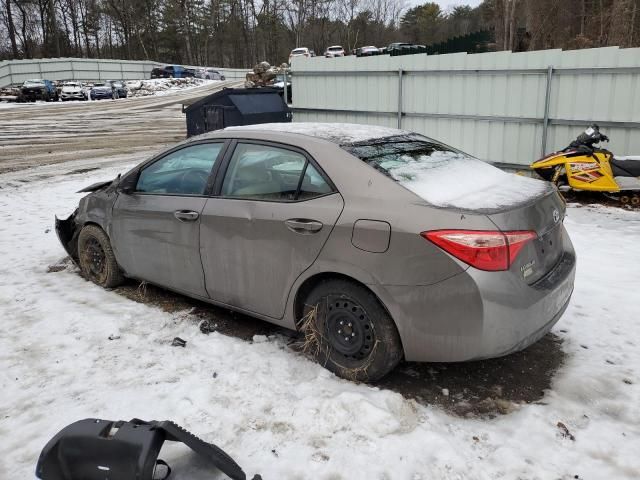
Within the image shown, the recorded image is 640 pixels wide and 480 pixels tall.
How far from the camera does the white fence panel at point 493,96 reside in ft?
28.2

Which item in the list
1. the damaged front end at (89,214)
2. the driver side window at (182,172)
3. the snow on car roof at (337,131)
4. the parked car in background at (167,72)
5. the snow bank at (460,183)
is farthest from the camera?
the parked car in background at (167,72)

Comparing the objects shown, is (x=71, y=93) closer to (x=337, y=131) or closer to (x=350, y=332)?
(x=337, y=131)

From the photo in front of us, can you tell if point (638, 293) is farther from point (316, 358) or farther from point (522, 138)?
point (522, 138)

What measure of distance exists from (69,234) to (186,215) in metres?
2.15

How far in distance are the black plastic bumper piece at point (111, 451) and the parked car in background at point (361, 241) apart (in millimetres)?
1124

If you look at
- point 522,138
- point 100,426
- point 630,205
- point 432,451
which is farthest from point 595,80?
point 100,426

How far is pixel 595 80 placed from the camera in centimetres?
870

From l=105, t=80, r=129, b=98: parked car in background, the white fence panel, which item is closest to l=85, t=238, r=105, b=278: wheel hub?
the white fence panel

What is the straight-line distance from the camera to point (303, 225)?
10.9 feet

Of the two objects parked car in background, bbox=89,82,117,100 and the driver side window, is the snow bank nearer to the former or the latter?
the driver side window

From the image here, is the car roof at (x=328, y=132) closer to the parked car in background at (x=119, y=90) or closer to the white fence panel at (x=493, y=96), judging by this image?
the white fence panel at (x=493, y=96)

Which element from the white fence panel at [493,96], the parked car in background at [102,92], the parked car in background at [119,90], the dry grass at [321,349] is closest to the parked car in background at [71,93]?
the parked car in background at [102,92]

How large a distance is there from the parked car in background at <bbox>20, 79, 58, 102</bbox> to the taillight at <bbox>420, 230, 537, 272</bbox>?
4243 centimetres

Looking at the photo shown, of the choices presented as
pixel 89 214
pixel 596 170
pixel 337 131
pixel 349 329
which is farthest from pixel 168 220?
pixel 596 170
